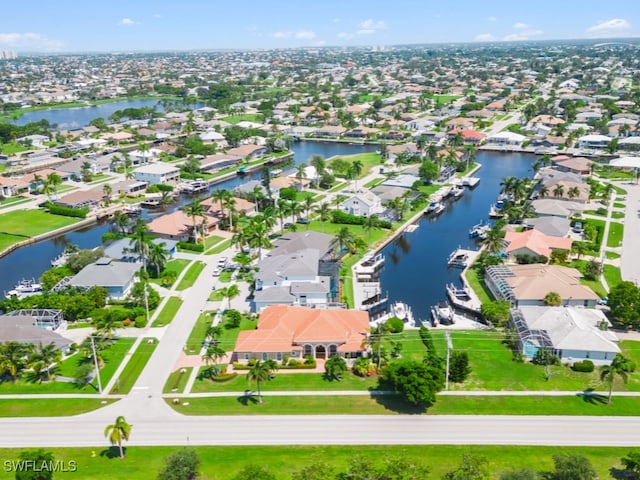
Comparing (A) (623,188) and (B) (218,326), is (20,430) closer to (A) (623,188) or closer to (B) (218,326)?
(B) (218,326)

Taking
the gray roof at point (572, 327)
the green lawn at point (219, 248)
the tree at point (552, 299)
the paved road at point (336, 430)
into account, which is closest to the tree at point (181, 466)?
the paved road at point (336, 430)

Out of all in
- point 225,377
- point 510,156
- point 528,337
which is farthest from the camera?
point 510,156

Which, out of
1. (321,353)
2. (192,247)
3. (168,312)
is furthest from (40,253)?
(321,353)

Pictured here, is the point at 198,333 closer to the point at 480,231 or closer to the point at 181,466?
the point at 181,466

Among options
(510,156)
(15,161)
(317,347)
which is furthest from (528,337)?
(15,161)

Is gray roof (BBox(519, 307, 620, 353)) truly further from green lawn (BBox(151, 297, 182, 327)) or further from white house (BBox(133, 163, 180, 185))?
white house (BBox(133, 163, 180, 185))

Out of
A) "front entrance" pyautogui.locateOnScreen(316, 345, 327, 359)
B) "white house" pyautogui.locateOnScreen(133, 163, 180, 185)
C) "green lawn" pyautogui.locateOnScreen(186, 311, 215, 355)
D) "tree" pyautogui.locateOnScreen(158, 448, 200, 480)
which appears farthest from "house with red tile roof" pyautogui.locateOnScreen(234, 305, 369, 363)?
"white house" pyautogui.locateOnScreen(133, 163, 180, 185)
